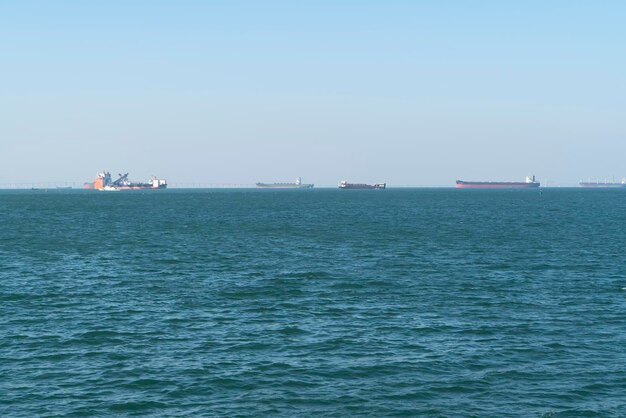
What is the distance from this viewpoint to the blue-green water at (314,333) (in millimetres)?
36031

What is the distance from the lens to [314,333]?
48594 millimetres

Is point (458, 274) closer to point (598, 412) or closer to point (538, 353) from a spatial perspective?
point (538, 353)

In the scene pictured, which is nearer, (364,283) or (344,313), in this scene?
(344,313)

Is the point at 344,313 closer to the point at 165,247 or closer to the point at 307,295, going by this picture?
the point at 307,295

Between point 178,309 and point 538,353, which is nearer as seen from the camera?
point 538,353

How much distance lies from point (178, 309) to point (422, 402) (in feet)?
84.5

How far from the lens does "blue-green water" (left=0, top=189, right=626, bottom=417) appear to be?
36.0 meters

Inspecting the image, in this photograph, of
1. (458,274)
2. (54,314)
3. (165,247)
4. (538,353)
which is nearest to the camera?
(538,353)

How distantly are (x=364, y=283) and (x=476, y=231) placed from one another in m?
66.9

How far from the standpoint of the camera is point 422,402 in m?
35.7

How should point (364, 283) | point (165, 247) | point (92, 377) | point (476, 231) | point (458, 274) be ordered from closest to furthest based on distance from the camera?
1. point (92, 377)
2. point (364, 283)
3. point (458, 274)
4. point (165, 247)
5. point (476, 231)

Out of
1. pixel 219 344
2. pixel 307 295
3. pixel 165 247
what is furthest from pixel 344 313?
pixel 165 247

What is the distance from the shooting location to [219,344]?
45781 millimetres

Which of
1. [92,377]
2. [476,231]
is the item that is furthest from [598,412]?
[476,231]
